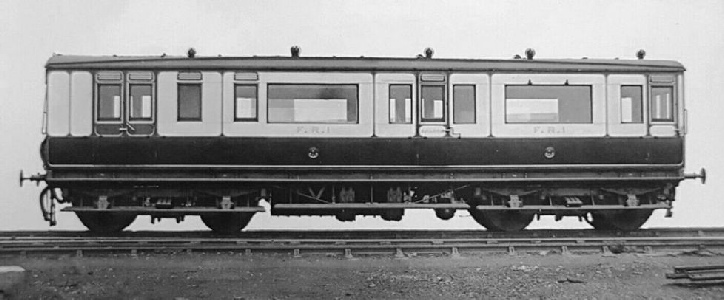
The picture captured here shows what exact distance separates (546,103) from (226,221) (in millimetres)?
6378

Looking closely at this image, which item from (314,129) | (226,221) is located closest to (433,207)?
(314,129)

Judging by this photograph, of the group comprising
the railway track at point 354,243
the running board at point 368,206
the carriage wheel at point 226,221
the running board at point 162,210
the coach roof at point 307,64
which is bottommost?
the railway track at point 354,243

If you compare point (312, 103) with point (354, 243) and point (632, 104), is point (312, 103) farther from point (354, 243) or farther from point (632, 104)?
point (632, 104)

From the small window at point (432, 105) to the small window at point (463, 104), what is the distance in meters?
0.26

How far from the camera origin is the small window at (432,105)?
13828 millimetres

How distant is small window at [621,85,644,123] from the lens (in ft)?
46.7

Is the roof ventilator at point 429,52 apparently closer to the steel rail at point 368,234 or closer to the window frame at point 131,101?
the steel rail at point 368,234

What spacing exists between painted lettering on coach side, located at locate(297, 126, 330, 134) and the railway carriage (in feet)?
0.06

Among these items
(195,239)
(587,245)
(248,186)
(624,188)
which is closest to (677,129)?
(624,188)

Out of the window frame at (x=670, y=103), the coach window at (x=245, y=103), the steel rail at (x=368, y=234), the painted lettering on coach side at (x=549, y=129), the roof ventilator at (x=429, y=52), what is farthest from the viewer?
the window frame at (x=670, y=103)

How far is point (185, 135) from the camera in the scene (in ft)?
44.7

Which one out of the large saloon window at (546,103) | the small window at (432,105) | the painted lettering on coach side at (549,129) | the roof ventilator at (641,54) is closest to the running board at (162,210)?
the small window at (432,105)

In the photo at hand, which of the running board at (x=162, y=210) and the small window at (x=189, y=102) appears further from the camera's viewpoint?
the small window at (x=189, y=102)

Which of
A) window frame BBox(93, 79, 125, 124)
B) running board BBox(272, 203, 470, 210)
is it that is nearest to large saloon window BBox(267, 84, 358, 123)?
running board BBox(272, 203, 470, 210)
